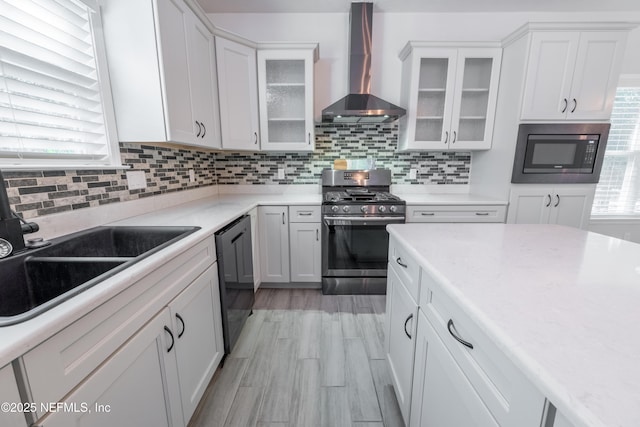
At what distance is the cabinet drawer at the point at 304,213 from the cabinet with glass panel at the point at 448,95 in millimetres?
1159

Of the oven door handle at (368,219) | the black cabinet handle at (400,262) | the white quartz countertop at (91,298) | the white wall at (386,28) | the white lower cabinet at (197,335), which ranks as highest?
the white wall at (386,28)

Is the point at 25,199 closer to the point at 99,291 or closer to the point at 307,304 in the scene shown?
the point at 99,291

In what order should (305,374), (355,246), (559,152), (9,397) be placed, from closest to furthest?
(9,397) → (305,374) → (559,152) → (355,246)

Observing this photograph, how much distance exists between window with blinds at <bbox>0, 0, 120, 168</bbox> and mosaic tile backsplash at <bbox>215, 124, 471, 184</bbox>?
1.40 metres

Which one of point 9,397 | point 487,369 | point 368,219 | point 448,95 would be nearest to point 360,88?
point 448,95

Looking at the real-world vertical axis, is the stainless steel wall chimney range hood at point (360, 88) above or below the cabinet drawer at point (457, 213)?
above

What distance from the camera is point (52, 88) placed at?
1186mm

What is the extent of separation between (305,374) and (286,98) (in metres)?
2.36

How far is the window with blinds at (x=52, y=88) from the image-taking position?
40.5 inches

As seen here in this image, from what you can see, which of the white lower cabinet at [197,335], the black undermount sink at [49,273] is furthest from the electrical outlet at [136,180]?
the white lower cabinet at [197,335]

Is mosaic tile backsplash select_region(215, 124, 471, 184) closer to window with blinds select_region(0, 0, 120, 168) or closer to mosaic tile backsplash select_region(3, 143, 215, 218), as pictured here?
mosaic tile backsplash select_region(3, 143, 215, 218)

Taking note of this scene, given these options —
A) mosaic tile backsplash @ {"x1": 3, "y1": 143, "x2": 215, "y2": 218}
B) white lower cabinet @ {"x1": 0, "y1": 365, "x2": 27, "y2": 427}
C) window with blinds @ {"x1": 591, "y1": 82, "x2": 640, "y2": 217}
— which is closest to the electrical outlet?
mosaic tile backsplash @ {"x1": 3, "y1": 143, "x2": 215, "y2": 218}

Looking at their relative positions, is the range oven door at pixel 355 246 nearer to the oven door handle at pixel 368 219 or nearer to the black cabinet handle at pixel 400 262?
the oven door handle at pixel 368 219

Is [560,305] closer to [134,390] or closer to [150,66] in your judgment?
[134,390]
